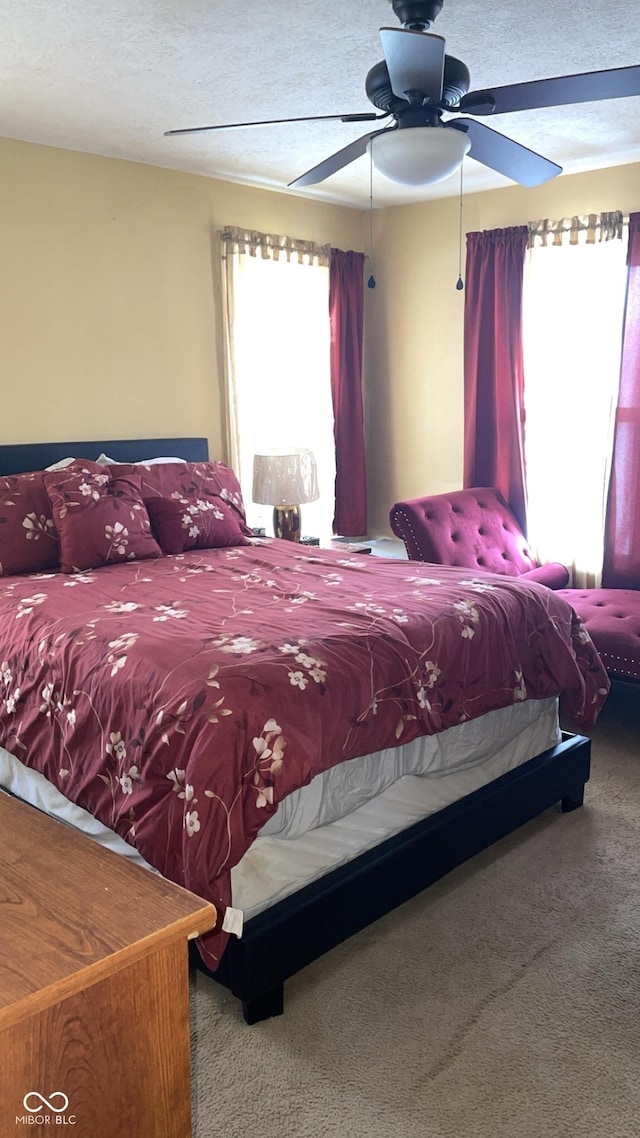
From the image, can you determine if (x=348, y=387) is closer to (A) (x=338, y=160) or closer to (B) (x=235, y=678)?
(A) (x=338, y=160)

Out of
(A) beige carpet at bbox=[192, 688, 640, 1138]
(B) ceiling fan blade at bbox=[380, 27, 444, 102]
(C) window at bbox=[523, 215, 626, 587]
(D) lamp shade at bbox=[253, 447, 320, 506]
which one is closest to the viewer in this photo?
(A) beige carpet at bbox=[192, 688, 640, 1138]

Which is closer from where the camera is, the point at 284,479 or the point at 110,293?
the point at 110,293

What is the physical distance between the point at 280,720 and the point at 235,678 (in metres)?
0.15

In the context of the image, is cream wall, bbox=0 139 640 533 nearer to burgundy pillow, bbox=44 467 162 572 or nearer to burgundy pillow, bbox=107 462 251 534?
burgundy pillow, bbox=107 462 251 534

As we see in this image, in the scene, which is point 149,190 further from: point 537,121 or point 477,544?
point 477,544

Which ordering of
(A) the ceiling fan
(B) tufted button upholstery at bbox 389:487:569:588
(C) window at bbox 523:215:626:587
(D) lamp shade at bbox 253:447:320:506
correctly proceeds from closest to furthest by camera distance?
(A) the ceiling fan
(B) tufted button upholstery at bbox 389:487:569:588
(C) window at bbox 523:215:626:587
(D) lamp shade at bbox 253:447:320:506

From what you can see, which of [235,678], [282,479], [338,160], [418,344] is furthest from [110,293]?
[235,678]

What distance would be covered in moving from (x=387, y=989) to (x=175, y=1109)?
1.16 m

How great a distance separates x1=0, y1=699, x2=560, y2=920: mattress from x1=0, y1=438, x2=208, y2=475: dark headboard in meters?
1.51

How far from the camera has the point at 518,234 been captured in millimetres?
4449

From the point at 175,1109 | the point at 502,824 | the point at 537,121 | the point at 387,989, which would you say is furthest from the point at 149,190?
the point at 175,1109

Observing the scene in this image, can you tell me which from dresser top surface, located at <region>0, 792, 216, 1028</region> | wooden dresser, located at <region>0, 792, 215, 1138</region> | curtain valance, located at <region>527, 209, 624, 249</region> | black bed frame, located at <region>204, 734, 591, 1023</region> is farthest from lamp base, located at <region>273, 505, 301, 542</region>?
wooden dresser, located at <region>0, 792, 215, 1138</region>

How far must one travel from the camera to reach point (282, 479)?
4.37 metres

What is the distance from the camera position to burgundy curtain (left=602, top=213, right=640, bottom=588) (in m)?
4.11
